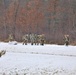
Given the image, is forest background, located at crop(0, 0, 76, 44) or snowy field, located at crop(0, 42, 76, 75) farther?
forest background, located at crop(0, 0, 76, 44)

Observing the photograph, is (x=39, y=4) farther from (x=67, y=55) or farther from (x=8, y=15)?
(x=67, y=55)

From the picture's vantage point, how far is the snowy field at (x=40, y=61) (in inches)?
678

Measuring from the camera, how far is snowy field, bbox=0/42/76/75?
1722 cm

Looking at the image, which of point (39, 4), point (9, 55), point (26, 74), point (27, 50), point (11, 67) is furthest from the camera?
point (39, 4)

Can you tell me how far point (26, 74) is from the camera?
16875 mm

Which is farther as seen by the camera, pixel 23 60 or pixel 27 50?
pixel 27 50

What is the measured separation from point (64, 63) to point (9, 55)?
15.5 ft

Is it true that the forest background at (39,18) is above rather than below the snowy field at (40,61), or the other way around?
above

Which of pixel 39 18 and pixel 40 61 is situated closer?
pixel 40 61

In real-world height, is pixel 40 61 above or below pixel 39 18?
below

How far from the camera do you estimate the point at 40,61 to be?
19.4 meters

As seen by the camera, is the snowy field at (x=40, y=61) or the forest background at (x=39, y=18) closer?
the snowy field at (x=40, y=61)

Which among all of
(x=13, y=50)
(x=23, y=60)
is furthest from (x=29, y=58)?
(x=13, y=50)

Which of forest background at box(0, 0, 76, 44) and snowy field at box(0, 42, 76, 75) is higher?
forest background at box(0, 0, 76, 44)
